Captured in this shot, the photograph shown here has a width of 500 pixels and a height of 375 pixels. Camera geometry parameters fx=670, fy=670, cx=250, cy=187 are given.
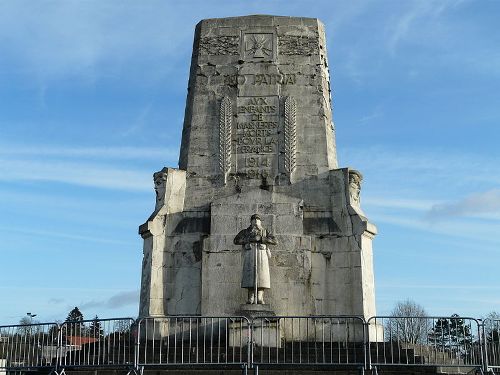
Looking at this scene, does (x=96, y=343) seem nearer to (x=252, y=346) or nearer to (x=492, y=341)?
(x=252, y=346)

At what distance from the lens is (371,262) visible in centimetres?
1606

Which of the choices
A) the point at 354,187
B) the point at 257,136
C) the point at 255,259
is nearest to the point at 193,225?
the point at 255,259

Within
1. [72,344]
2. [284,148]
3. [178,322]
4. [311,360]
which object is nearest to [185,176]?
[284,148]

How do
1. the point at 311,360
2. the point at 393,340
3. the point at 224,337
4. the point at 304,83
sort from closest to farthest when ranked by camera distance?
1. the point at 311,360
2. the point at 393,340
3. the point at 224,337
4. the point at 304,83

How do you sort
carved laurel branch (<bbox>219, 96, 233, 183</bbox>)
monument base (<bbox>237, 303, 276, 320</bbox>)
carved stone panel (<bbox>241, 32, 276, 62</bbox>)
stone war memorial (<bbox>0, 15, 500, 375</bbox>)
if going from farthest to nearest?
1. carved stone panel (<bbox>241, 32, 276, 62</bbox>)
2. carved laurel branch (<bbox>219, 96, 233, 183</bbox>)
3. monument base (<bbox>237, 303, 276, 320</bbox>)
4. stone war memorial (<bbox>0, 15, 500, 375</bbox>)

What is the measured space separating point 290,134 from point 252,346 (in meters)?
6.21

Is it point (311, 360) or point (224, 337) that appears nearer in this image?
point (311, 360)

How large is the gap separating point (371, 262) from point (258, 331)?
11.8 feet

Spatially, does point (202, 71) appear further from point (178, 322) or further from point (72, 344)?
point (72, 344)

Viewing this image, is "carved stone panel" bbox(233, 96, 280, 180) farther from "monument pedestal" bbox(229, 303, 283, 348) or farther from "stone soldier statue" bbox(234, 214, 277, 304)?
"monument pedestal" bbox(229, 303, 283, 348)

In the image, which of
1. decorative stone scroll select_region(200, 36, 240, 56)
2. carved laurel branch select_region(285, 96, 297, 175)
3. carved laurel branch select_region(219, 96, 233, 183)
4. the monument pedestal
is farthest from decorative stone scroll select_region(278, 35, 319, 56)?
the monument pedestal

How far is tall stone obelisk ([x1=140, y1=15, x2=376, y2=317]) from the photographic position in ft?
50.9

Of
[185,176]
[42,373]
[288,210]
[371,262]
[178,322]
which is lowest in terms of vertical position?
[42,373]

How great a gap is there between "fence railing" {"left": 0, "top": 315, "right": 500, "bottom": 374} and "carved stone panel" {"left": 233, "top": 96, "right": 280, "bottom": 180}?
3.95 m
